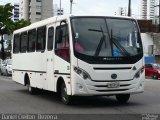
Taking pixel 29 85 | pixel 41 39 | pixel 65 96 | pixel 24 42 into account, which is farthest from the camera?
pixel 24 42

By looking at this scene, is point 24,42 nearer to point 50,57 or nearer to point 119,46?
point 50,57

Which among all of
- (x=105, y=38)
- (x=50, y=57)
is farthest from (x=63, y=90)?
(x=105, y=38)

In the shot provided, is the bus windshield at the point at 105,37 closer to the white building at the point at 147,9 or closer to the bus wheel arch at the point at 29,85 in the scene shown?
the bus wheel arch at the point at 29,85

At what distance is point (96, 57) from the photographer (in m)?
13.3

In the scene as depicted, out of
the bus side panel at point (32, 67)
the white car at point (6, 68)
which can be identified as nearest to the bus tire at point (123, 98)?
the bus side panel at point (32, 67)

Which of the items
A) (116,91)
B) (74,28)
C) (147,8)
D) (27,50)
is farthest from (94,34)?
(147,8)

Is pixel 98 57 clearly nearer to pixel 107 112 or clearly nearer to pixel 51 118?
pixel 107 112

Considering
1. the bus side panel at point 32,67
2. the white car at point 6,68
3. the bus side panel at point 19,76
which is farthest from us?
the white car at point 6,68

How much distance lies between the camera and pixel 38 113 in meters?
12.2

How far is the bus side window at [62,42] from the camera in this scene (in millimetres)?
13828

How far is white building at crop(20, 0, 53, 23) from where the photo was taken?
136 metres

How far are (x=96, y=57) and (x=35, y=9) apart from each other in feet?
422

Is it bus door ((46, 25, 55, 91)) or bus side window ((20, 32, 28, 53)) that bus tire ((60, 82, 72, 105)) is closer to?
bus door ((46, 25, 55, 91))

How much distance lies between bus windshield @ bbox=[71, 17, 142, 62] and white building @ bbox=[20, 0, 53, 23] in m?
121
